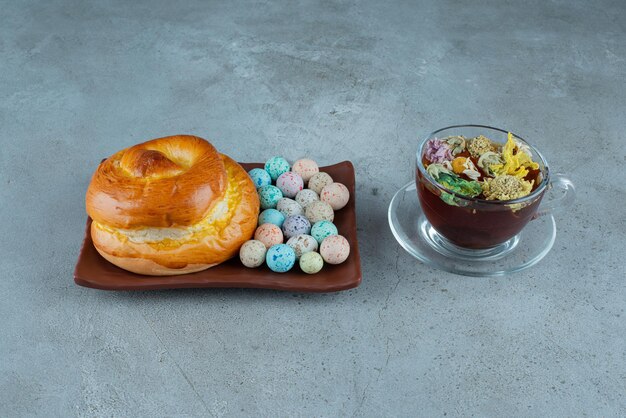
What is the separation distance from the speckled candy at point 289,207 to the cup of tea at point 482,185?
0.38 meters

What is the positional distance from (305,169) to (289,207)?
202 mm

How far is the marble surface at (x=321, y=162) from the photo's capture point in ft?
6.45

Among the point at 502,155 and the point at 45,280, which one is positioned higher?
the point at 502,155

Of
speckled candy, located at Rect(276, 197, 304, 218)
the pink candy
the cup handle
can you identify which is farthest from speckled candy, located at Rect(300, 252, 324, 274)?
the cup handle

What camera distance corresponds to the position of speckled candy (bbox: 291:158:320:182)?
2471 mm

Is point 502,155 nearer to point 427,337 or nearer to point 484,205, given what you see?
point 484,205

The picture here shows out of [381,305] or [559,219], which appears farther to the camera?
Answer: [559,219]

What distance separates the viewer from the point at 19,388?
6.47 ft

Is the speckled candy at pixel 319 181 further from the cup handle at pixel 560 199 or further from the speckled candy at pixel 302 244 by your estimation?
the cup handle at pixel 560 199

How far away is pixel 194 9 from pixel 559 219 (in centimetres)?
217

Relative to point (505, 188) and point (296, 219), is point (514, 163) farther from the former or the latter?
point (296, 219)

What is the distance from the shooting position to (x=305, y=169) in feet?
8.11

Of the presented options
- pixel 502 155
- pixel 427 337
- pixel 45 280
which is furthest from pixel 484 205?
pixel 45 280

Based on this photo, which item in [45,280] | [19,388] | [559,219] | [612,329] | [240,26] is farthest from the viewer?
[240,26]
